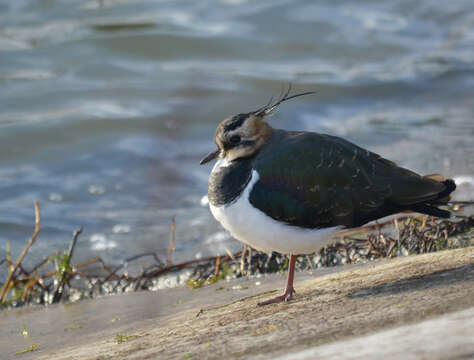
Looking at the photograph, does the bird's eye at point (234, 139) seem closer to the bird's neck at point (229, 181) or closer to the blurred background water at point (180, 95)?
the bird's neck at point (229, 181)

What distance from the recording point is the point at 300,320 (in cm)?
342

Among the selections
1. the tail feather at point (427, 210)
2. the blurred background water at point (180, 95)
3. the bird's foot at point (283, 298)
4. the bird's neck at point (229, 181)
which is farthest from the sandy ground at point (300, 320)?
the blurred background water at point (180, 95)

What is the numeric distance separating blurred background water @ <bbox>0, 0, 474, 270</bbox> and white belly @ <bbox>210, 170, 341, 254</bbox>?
298cm

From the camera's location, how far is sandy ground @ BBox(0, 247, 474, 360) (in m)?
2.80

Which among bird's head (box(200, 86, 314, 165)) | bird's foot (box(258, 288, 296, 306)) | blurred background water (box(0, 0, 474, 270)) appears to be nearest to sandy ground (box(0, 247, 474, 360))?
bird's foot (box(258, 288, 296, 306))

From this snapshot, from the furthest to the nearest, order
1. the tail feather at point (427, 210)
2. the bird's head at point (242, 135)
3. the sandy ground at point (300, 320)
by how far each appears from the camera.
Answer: the bird's head at point (242, 135) → the tail feather at point (427, 210) → the sandy ground at point (300, 320)

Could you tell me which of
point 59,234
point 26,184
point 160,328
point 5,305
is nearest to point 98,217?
point 59,234

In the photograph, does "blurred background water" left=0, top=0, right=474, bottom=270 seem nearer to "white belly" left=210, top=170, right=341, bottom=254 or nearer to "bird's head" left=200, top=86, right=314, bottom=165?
"bird's head" left=200, top=86, right=314, bottom=165

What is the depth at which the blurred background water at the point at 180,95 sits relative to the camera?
8.59 meters

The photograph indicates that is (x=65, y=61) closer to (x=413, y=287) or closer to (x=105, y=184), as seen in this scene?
(x=105, y=184)

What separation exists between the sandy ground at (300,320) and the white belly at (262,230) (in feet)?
0.90

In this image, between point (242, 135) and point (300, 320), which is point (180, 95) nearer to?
point (242, 135)

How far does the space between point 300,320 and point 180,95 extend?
9.01 m

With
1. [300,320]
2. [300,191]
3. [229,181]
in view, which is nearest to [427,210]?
[300,191]
